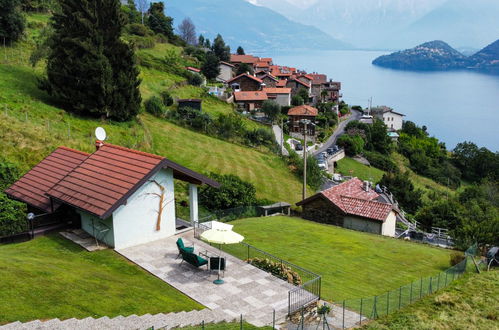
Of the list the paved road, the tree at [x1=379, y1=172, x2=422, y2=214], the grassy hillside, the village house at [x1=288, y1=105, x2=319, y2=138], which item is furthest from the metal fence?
the village house at [x1=288, y1=105, x2=319, y2=138]

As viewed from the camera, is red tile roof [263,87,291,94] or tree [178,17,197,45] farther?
tree [178,17,197,45]

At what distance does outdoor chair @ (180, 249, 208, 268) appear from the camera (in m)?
16.2

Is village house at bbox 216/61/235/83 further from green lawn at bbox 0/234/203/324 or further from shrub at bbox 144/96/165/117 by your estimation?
green lawn at bbox 0/234/203/324

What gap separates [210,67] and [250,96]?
14901 mm

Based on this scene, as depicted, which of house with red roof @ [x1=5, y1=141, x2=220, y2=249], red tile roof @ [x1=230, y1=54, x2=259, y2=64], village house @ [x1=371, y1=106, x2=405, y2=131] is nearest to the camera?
house with red roof @ [x1=5, y1=141, x2=220, y2=249]

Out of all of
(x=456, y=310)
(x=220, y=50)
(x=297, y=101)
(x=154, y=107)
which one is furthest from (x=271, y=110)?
(x=456, y=310)

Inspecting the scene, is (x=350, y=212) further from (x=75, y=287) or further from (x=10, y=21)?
(x=10, y=21)

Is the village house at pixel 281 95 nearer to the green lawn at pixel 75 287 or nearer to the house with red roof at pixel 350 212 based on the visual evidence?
the house with red roof at pixel 350 212

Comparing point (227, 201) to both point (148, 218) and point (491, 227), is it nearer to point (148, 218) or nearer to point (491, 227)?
point (148, 218)

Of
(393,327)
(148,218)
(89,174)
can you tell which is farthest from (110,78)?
(393,327)

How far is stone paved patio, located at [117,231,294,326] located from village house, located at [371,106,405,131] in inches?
4243

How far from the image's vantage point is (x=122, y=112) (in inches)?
1532

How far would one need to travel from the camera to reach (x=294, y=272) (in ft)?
54.1

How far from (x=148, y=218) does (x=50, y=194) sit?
16.4ft
